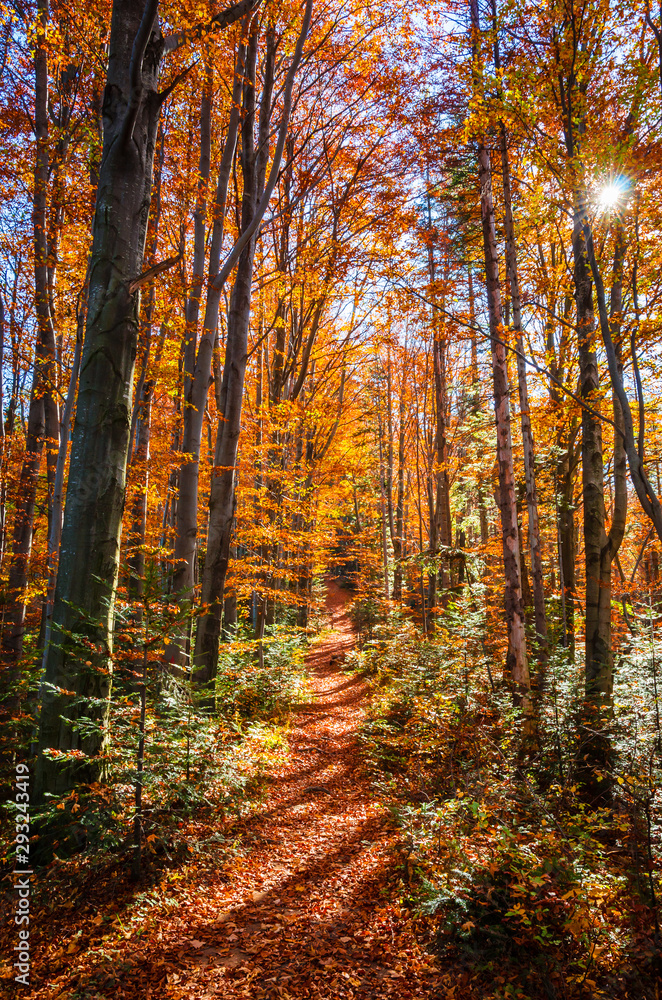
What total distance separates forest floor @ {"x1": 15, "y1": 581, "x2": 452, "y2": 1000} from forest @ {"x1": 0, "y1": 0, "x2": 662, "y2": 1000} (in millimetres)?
24

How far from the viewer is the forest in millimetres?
3107

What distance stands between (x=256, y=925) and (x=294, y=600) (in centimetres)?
816

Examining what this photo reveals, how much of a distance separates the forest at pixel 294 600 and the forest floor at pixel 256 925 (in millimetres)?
24

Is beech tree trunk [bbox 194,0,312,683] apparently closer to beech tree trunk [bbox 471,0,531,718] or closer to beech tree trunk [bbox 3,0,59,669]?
beech tree trunk [bbox 3,0,59,669]

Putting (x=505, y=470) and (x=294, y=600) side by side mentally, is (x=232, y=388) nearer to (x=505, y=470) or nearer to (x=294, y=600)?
(x=505, y=470)

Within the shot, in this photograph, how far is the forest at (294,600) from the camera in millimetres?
3107

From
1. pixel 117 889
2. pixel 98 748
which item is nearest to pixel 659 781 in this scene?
pixel 117 889

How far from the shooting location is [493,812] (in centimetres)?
407

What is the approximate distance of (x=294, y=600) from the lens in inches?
456

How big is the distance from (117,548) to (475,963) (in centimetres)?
390

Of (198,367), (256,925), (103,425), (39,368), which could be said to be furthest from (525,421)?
(39,368)

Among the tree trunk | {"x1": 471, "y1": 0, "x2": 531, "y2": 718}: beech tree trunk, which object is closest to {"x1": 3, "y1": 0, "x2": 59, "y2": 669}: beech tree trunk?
the tree trunk

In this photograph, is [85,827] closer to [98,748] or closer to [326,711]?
[98,748]

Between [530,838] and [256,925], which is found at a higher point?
[530,838]
